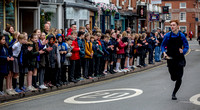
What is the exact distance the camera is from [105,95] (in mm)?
11445

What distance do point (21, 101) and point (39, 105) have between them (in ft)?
3.53

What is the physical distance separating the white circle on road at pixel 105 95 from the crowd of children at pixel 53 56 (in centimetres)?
186

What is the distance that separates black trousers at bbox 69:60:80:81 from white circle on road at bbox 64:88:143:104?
2461 millimetres

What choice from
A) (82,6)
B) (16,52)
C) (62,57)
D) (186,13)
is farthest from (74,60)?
(186,13)

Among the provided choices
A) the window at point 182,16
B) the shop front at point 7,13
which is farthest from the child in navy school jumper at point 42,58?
the window at point 182,16

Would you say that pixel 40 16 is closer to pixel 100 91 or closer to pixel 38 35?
pixel 38 35

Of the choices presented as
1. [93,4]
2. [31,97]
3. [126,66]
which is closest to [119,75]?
[126,66]

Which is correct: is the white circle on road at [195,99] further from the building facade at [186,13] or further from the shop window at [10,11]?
the building facade at [186,13]

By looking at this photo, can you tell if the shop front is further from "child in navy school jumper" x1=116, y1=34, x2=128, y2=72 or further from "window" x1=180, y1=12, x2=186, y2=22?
"window" x1=180, y1=12, x2=186, y2=22

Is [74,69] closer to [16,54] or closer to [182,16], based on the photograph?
[16,54]

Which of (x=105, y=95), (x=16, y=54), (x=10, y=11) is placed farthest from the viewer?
(x=10, y=11)

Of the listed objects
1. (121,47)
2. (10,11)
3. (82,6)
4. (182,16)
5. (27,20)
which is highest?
(182,16)

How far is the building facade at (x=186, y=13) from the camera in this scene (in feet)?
296

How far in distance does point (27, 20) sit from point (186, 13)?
73.8 m
